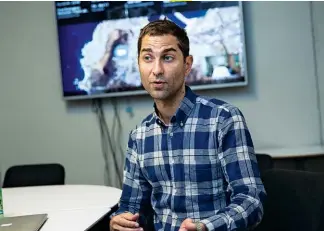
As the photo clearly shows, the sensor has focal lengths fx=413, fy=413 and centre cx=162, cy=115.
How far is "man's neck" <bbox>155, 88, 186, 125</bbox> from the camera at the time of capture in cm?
141

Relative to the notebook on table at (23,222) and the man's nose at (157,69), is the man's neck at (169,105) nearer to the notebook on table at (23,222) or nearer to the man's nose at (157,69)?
the man's nose at (157,69)

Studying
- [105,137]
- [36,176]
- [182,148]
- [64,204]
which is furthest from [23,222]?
[105,137]

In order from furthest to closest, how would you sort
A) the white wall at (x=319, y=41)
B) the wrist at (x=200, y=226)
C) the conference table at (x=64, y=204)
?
the white wall at (x=319, y=41)
the conference table at (x=64, y=204)
the wrist at (x=200, y=226)

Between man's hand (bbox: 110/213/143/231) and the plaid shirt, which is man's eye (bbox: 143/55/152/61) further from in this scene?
man's hand (bbox: 110/213/143/231)

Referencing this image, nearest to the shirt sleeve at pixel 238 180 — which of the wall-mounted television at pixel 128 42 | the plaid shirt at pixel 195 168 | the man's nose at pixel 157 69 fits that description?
the plaid shirt at pixel 195 168

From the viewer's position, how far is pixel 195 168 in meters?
1.35

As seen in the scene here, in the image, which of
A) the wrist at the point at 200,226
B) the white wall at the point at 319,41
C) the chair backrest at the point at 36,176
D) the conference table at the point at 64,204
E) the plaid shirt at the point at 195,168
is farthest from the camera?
the white wall at the point at 319,41

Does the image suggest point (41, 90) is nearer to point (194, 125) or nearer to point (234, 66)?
point (234, 66)

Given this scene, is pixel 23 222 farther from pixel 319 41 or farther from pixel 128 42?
pixel 319 41

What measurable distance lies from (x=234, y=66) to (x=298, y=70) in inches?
20.8

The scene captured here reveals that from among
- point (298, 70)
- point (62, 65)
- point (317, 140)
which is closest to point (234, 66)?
point (298, 70)

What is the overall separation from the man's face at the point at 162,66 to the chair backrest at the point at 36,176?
1.54 metres

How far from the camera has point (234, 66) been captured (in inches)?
128

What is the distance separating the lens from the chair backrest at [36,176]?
269 cm
